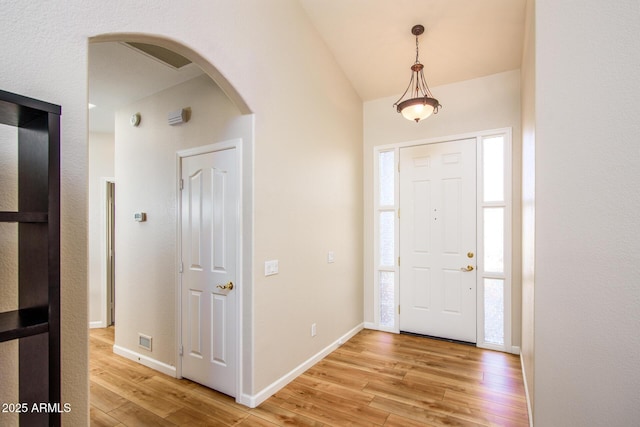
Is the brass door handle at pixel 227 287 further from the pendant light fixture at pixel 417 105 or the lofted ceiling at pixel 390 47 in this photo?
the pendant light fixture at pixel 417 105

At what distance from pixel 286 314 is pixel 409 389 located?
126cm

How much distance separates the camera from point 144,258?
10.7 feet

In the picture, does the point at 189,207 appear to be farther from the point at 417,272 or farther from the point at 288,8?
the point at 417,272

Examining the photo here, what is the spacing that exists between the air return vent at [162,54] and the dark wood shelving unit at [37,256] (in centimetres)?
165

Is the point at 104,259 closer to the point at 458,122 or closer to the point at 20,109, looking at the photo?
the point at 20,109

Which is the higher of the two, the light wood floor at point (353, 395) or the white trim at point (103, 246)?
the white trim at point (103, 246)

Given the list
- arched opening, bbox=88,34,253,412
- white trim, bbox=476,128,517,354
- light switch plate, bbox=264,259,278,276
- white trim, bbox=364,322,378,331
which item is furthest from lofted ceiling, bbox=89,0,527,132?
white trim, bbox=364,322,378,331

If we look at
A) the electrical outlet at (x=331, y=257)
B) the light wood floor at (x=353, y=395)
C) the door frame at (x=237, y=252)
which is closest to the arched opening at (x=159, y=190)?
the door frame at (x=237, y=252)

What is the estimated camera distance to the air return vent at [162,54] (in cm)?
246

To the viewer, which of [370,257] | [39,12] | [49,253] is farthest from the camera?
[370,257]

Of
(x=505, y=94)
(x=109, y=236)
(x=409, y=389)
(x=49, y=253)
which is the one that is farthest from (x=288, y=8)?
(x=109, y=236)

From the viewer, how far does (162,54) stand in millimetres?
2578

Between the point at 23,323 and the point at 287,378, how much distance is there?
86.8 inches

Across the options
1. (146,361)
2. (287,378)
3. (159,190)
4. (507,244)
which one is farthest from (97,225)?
(507,244)
